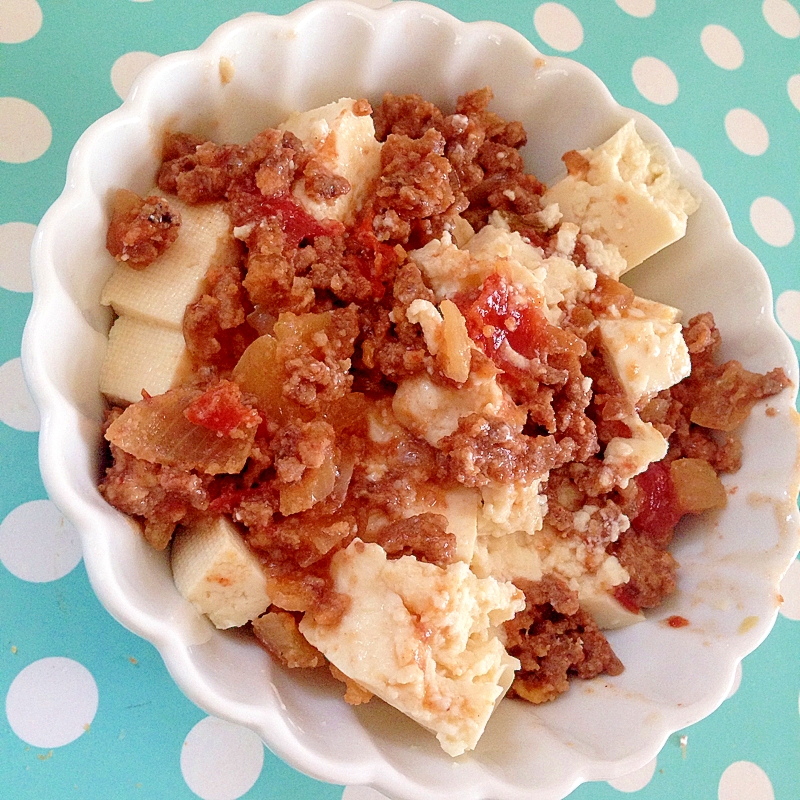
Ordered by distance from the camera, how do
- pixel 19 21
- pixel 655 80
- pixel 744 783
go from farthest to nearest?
pixel 655 80 → pixel 744 783 → pixel 19 21

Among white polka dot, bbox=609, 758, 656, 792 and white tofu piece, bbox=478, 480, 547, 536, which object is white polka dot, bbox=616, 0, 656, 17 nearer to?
white tofu piece, bbox=478, 480, 547, 536

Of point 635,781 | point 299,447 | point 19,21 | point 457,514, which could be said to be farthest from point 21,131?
point 635,781

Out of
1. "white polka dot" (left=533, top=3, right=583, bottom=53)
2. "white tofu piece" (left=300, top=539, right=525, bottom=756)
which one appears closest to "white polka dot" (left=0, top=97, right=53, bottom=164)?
"white tofu piece" (left=300, top=539, right=525, bottom=756)

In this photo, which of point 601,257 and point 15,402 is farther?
point 601,257

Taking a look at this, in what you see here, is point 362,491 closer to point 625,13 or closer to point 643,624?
point 643,624

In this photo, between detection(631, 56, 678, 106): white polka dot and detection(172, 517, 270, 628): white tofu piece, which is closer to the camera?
detection(172, 517, 270, 628): white tofu piece

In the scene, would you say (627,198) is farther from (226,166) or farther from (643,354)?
(226,166)

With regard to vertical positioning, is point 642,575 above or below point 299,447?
below
